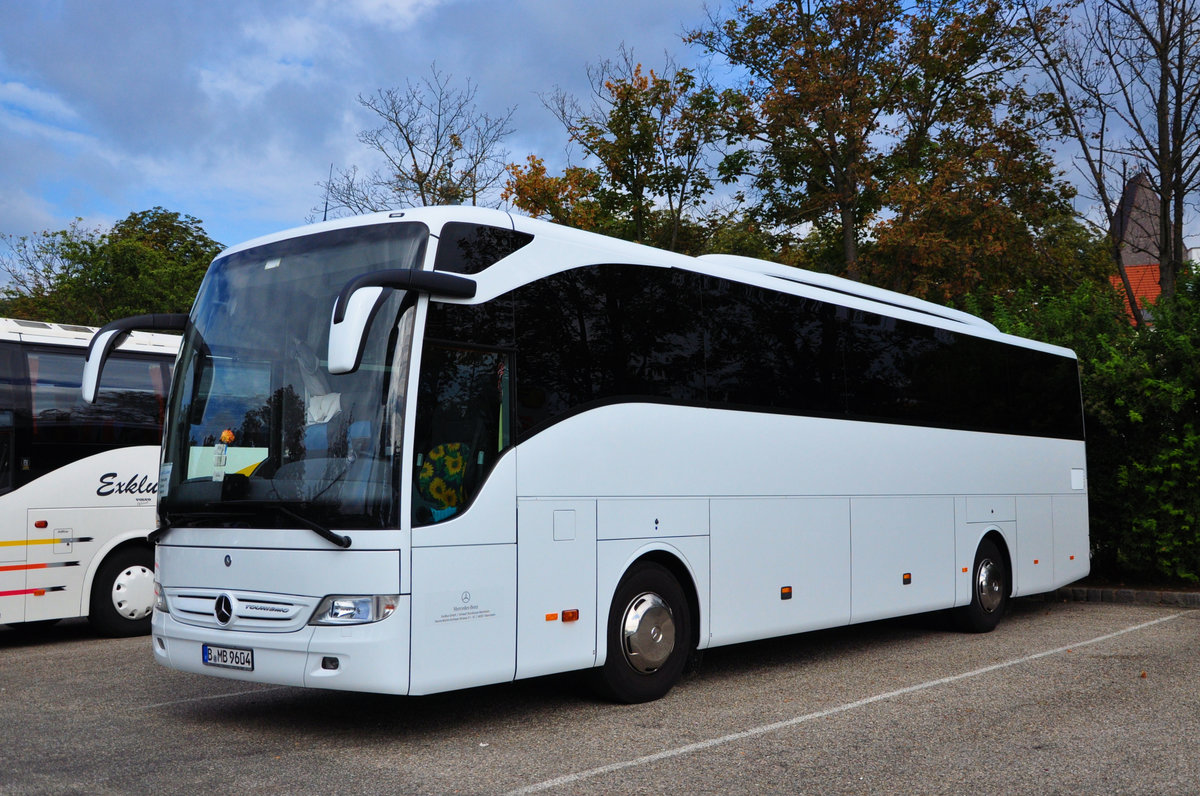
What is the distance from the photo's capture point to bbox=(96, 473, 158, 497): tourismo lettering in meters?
12.3

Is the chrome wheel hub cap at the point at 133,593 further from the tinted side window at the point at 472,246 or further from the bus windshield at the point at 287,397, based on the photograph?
the tinted side window at the point at 472,246

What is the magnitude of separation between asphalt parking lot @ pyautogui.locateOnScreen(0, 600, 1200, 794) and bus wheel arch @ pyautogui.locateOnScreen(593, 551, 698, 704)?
0.19 meters

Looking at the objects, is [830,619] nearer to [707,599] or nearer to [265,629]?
[707,599]

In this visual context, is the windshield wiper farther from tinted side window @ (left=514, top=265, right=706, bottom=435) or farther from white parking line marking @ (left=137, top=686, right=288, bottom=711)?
white parking line marking @ (left=137, top=686, right=288, bottom=711)

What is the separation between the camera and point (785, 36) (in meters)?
24.4

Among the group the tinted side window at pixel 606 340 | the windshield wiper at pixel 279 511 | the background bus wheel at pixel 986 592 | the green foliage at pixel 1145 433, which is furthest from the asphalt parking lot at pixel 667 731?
the green foliage at pixel 1145 433

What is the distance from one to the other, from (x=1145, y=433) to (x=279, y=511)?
13.2m

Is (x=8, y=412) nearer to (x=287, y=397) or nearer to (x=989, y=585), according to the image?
(x=287, y=397)

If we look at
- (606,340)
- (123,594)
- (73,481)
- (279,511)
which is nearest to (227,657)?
(279,511)

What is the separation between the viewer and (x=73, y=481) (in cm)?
1204

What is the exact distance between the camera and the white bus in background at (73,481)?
11609mm

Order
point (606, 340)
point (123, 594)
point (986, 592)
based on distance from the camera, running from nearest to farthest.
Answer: point (606, 340)
point (123, 594)
point (986, 592)

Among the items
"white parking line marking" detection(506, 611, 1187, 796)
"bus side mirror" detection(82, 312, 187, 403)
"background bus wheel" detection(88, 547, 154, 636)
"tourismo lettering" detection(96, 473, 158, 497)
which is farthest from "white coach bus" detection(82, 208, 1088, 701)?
"background bus wheel" detection(88, 547, 154, 636)

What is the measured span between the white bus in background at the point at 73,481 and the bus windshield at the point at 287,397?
478 centimetres
